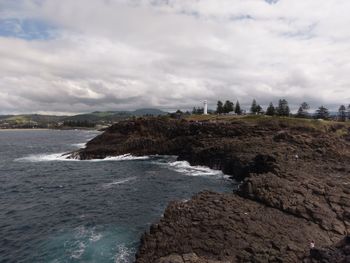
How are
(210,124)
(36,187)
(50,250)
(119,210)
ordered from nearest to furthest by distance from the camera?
(50,250) → (119,210) → (36,187) → (210,124)

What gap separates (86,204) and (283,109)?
121712mm

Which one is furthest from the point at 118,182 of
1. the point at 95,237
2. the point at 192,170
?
the point at 95,237

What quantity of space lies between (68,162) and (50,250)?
53093mm

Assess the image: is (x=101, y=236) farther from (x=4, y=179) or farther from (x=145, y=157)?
(x=145, y=157)

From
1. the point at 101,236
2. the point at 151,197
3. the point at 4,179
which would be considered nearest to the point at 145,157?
the point at 4,179

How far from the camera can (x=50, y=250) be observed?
28766mm

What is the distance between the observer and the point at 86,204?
4225cm

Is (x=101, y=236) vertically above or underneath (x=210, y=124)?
underneath

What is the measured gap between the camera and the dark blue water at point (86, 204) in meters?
28.9

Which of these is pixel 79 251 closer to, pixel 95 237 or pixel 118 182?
pixel 95 237

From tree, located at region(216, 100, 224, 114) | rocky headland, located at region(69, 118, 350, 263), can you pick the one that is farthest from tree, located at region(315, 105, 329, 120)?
rocky headland, located at region(69, 118, 350, 263)

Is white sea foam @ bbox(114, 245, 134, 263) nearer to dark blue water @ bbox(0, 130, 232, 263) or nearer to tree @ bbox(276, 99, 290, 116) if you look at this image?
dark blue water @ bbox(0, 130, 232, 263)

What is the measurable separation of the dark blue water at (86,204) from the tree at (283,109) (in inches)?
3373

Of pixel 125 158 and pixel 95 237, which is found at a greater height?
pixel 125 158
